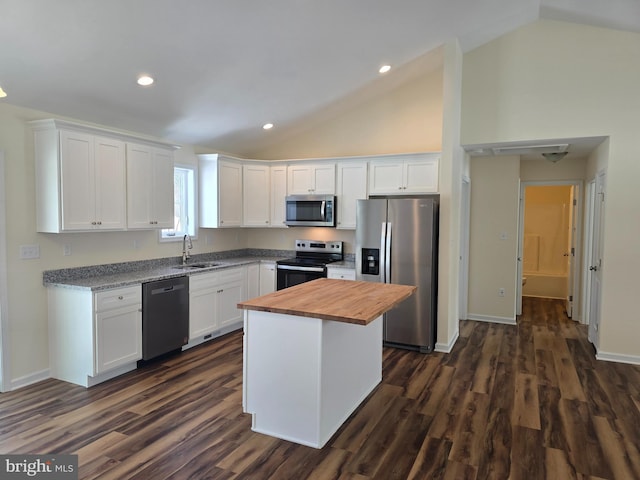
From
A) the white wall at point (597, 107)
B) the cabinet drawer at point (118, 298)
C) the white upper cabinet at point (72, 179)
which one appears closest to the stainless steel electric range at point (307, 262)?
the cabinet drawer at point (118, 298)

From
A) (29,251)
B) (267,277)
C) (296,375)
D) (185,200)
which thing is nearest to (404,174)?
(267,277)

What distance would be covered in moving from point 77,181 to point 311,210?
2847 mm

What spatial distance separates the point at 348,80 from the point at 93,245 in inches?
130

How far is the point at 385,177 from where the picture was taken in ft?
17.5

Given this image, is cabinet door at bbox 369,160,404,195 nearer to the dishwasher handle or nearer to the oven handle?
the oven handle

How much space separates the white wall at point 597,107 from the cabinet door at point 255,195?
313 cm

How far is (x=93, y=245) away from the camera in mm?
4172

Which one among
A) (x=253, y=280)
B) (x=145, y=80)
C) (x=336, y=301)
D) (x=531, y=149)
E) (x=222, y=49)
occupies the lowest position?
(x=253, y=280)

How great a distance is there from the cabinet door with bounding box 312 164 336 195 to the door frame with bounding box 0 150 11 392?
3478 mm

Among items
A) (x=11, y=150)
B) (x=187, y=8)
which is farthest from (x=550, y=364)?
(x=11, y=150)

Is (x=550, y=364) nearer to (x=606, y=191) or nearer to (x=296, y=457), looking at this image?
(x=606, y=191)

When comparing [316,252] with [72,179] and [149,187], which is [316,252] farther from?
[72,179]

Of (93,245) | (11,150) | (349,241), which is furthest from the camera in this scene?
(349,241)

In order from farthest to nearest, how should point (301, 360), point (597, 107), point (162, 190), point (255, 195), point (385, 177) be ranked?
1. point (255, 195)
2. point (385, 177)
3. point (162, 190)
4. point (597, 107)
5. point (301, 360)
